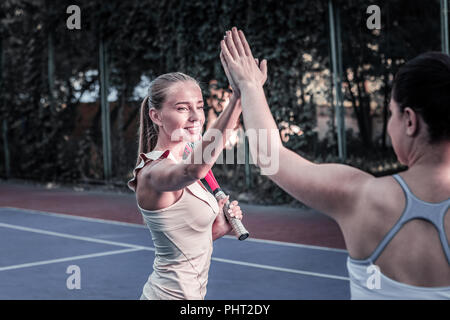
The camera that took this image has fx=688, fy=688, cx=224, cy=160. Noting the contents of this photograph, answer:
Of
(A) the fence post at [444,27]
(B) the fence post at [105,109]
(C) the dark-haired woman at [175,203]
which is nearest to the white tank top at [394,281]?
(C) the dark-haired woman at [175,203]

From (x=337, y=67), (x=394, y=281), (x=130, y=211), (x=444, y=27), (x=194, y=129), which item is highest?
(x=444, y=27)

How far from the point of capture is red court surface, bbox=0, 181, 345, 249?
27.3 feet

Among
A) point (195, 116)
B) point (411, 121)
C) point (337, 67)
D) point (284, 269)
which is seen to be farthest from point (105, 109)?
point (411, 121)

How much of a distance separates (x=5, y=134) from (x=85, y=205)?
557cm

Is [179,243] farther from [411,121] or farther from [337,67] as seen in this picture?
A: [337,67]

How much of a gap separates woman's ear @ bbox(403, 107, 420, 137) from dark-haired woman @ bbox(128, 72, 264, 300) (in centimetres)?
108

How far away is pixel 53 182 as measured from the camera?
49.8 ft

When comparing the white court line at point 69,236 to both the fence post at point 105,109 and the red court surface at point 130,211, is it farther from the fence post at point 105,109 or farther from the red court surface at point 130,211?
the fence post at point 105,109

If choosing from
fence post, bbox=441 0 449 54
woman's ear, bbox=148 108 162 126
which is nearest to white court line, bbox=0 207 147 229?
fence post, bbox=441 0 449 54

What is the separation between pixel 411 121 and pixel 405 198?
0.18 meters

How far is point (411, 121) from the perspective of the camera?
5.11ft

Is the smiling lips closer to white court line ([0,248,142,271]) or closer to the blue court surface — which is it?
the blue court surface

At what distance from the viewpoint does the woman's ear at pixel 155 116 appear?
273 centimetres

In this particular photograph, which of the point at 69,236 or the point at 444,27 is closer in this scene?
the point at 69,236
